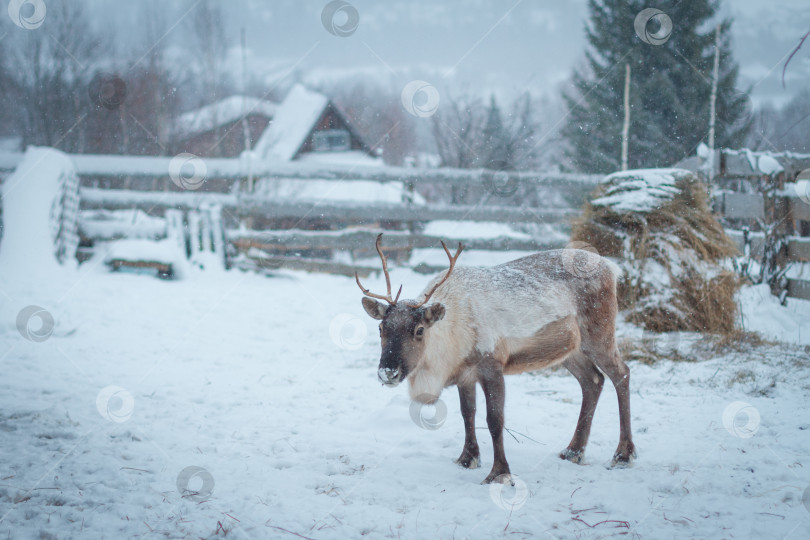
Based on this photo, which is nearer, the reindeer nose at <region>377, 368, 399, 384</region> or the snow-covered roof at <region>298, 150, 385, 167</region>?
the reindeer nose at <region>377, 368, 399, 384</region>

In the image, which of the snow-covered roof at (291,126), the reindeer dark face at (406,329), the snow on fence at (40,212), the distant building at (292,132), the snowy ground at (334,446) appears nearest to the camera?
the snowy ground at (334,446)

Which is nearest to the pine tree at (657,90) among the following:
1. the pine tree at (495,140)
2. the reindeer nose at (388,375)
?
the pine tree at (495,140)

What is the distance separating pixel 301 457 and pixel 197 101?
23.9 meters

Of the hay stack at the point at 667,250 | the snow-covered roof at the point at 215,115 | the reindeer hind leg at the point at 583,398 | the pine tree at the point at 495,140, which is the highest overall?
the snow-covered roof at the point at 215,115

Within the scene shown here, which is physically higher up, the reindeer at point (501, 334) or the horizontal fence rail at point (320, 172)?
the horizontal fence rail at point (320, 172)

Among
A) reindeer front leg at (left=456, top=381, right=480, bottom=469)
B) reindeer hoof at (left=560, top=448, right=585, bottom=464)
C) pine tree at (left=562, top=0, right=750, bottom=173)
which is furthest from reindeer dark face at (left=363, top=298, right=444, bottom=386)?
pine tree at (left=562, top=0, right=750, bottom=173)

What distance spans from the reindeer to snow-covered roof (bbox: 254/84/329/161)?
1612 centimetres

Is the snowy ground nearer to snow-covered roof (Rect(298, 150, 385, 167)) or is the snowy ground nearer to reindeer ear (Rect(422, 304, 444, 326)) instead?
reindeer ear (Rect(422, 304, 444, 326))

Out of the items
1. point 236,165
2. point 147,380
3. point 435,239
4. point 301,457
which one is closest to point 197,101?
point 236,165

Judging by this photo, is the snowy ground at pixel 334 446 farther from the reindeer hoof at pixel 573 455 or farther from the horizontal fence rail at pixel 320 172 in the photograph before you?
the horizontal fence rail at pixel 320 172

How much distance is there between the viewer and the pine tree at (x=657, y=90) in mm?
16172

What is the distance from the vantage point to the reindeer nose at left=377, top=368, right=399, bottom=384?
271 cm

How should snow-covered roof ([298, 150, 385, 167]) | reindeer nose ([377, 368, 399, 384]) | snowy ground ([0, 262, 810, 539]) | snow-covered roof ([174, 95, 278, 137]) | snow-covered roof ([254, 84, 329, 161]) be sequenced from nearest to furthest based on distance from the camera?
snowy ground ([0, 262, 810, 539]) < reindeer nose ([377, 368, 399, 384]) < snow-covered roof ([254, 84, 329, 161]) < snow-covered roof ([298, 150, 385, 167]) < snow-covered roof ([174, 95, 278, 137])

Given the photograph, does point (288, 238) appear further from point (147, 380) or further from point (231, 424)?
point (231, 424)
